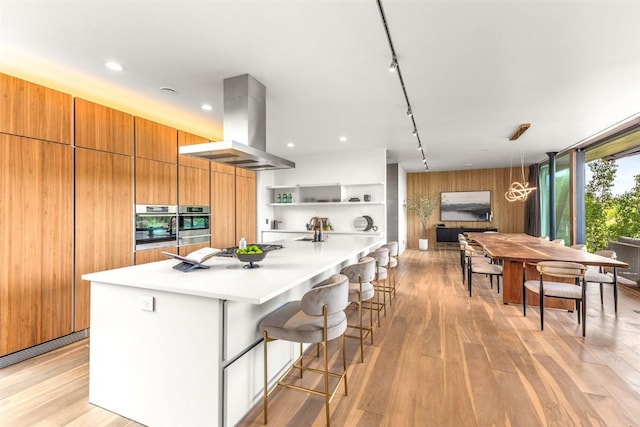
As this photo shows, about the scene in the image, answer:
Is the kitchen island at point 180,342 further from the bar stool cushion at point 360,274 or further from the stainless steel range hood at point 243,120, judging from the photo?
the stainless steel range hood at point 243,120

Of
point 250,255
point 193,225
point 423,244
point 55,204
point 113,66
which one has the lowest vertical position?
point 423,244

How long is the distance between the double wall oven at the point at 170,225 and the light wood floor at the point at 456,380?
132 cm

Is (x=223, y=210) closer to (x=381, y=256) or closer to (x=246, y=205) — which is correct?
(x=246, y=205)

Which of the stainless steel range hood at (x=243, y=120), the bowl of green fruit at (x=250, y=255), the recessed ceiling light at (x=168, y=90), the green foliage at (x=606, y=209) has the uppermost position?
the recessed ceiling light at (x=168, y=90)

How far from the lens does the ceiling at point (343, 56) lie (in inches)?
77.0

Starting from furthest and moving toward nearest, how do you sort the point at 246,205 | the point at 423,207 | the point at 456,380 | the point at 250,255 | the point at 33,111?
the point at 423,207
the point at 246,205
the point at 33,111
the point at 456,380
the point at 250,255

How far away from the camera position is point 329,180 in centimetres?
647

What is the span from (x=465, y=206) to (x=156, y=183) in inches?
369

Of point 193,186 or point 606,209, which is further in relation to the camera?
point 606,209

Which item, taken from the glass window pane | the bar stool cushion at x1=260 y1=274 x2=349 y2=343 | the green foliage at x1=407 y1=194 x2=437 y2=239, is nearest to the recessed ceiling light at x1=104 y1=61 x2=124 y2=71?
the bar stool cushion at x1=260 y1=274 x2=349 y2=343

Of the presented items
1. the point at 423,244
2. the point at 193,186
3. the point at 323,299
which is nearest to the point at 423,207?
the point at 423,244

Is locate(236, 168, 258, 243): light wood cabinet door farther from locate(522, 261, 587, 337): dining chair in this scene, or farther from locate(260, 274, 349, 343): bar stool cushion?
locate(522, 261, 587, 337): dining chair

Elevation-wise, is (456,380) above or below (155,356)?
below

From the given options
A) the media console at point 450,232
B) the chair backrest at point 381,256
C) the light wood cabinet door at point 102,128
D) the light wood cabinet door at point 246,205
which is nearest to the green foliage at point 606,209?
the media console at point 450,232
